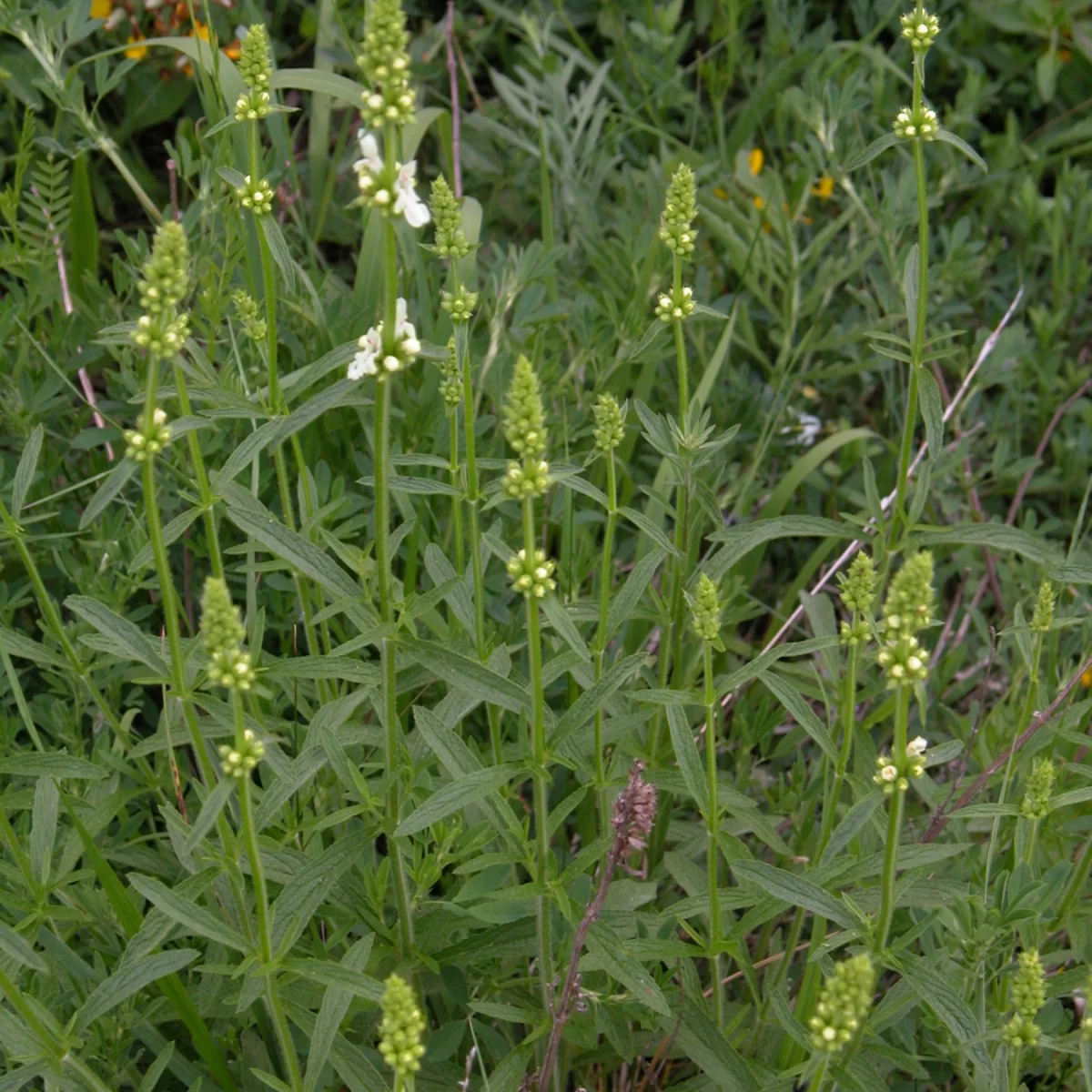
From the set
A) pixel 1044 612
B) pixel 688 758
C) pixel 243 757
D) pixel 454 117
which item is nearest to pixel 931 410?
pixel 1044 612

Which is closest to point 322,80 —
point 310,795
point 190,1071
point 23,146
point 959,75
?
point 23,146

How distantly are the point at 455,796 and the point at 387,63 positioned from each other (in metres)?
1.03

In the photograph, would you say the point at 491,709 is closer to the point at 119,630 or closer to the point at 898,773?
the point at 119,630

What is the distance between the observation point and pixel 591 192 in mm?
4379

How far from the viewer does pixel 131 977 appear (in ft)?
6.60

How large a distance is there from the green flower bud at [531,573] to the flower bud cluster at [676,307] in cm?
67

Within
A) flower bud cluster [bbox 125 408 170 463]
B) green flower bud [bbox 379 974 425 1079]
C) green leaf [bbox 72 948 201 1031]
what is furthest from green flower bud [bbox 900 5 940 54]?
green leaf [bbox 72 948 201 1031]

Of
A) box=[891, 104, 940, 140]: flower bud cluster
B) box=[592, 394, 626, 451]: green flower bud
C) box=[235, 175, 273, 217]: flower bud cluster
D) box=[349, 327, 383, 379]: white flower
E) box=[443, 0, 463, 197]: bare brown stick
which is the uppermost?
box=[891, 104, 940, 140]: flower bud cluster

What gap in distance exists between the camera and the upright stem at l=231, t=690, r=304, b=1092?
5.74 feet

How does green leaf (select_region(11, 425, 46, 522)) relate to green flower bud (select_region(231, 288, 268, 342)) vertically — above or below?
below

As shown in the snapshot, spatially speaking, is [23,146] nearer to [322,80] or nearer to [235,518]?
[322,80]

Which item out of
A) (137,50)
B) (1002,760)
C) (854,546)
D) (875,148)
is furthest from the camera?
(137,50)

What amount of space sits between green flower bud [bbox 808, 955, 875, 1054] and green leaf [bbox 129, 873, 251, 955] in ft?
2.72

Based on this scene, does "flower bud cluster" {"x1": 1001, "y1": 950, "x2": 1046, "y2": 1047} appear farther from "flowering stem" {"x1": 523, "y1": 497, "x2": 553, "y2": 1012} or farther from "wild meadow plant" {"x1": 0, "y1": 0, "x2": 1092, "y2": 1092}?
"flowering stem" {"x1": 523, "y1": 497, "x2": 553, "y2": 1012}
